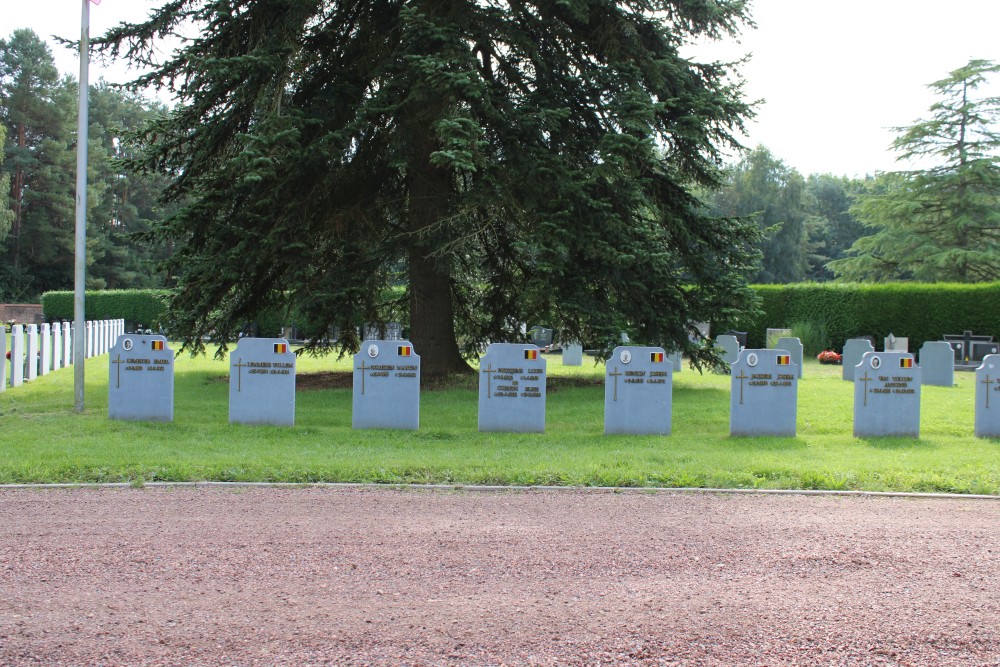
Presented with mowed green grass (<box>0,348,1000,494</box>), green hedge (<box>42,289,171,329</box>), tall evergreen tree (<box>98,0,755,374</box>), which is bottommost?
mowed green grass (<box>0,348,1000,494</box>)

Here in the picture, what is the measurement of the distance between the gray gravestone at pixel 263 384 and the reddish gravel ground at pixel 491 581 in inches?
165

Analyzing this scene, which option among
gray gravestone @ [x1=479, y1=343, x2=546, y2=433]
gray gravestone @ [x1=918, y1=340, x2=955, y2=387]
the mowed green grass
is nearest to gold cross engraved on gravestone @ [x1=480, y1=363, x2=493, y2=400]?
gray gravestone @ [x1=479, y1=343, x2=546, y2=433]

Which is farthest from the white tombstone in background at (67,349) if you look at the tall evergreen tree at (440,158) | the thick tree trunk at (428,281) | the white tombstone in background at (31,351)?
the thick tree trunk at (428,281)

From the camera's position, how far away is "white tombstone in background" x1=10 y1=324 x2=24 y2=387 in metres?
16.6

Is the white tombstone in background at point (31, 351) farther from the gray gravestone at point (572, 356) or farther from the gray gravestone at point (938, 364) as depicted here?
the gray gravestone at point (938, 364)

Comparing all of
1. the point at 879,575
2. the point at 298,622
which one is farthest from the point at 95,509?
the point at 879,575

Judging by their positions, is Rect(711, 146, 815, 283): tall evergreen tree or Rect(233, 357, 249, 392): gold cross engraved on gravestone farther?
Rect(711, 146, 815, 283): tall evergreen tree

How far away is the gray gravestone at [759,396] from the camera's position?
35.4ft

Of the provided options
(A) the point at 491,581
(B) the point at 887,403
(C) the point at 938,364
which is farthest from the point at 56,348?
(C) the point at 938,364

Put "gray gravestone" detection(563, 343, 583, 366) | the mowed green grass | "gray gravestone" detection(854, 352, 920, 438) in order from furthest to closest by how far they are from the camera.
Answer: "gray gravestone" detection(563, 343, 583, 366) < "gray gravestone" detection(854, 352, 920, 438) < the mowed green grass

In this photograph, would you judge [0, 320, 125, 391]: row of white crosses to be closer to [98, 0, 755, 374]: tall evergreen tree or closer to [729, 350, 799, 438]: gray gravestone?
[98, 0, 755, 374]: tall evergreen tree

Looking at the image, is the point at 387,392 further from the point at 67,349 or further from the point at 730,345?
the point at 67,349

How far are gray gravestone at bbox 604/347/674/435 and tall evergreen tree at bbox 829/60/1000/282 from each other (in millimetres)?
33471

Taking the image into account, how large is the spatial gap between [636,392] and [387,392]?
10.4ft
